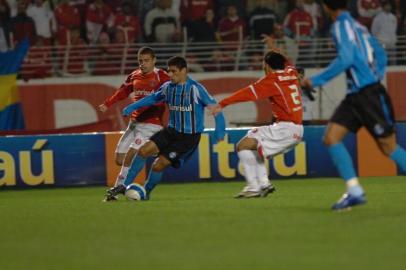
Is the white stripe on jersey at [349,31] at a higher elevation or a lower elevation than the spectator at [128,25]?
higher

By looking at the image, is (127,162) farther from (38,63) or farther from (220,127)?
(38,63)

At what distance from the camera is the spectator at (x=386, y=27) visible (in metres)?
21.6

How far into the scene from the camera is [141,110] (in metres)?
13.7

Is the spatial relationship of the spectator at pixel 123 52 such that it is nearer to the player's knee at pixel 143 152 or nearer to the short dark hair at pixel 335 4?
the player's knee at pixel 143 152

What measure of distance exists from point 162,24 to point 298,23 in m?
2.65

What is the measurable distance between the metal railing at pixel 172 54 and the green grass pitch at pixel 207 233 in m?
8.57

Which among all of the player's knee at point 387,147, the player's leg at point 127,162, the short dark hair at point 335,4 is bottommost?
the player's leg at point 127,162

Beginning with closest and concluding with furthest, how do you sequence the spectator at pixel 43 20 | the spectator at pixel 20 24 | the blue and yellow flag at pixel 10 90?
the blue and yellow flag at pixel 10 90 < the spectator at pixel 20 24 < the spectator at pixel 43 20

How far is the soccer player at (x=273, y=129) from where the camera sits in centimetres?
1235

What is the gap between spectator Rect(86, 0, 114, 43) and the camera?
71.1ft

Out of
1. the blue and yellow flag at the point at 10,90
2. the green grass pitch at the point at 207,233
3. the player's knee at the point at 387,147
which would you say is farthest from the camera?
the blue and yellow flag at the point at 10,90

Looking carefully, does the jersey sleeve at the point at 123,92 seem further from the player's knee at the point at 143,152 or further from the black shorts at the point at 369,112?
the black shorts at the point at 369,112

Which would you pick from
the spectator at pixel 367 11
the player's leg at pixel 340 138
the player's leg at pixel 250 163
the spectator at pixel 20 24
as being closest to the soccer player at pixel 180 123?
the player's leg at pixel 250 163

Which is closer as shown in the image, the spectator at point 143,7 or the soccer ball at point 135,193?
the soccer ball at point 135,193
